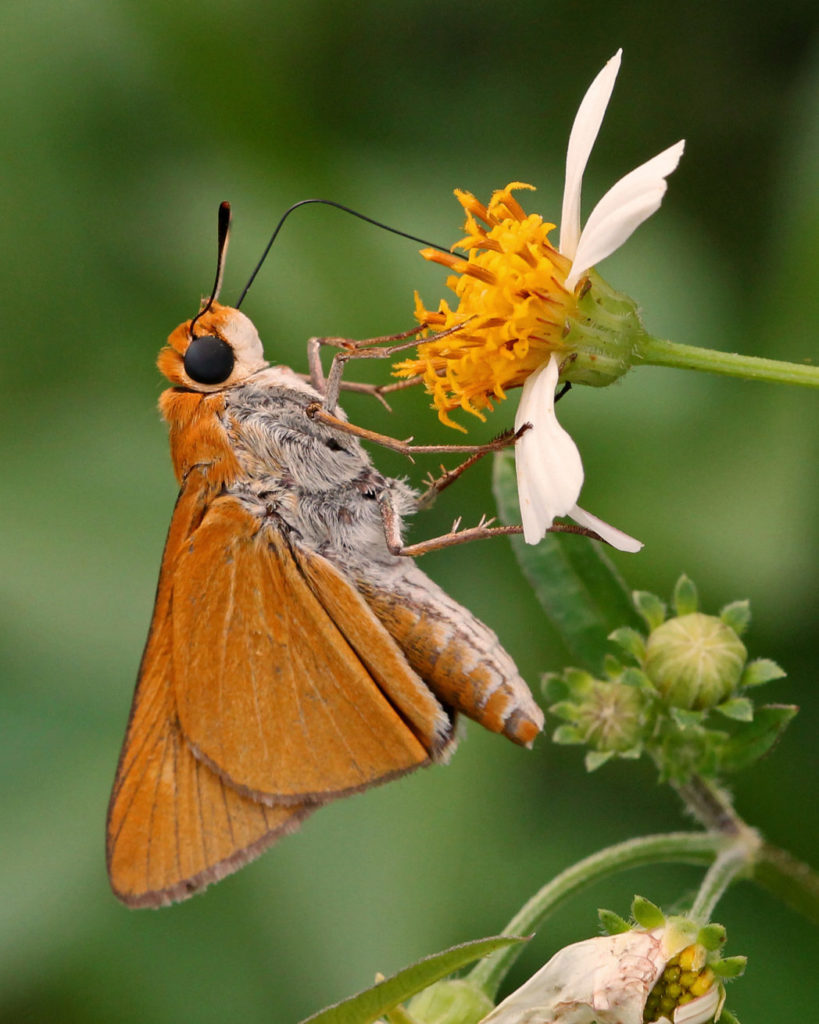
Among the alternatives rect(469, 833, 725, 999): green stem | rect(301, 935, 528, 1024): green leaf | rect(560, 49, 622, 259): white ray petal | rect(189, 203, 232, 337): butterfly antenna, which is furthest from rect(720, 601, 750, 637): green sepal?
rect(189, 203, 232, 337): butterfly antenna

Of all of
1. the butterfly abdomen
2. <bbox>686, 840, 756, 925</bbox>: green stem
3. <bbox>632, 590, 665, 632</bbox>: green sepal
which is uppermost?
the butterfly abdomen

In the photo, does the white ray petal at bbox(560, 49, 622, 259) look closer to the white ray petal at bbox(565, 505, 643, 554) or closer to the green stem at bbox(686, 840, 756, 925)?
the white ray petal at bbox(565, 505, 643, 554)

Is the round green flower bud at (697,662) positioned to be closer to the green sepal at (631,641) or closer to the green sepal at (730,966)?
the green sepal at (631,641)

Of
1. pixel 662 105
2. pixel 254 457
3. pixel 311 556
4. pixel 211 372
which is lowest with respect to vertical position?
pixel 311 556

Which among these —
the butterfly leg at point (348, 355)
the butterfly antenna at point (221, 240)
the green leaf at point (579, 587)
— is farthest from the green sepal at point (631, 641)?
the butterfly antenna at point (221, 240)

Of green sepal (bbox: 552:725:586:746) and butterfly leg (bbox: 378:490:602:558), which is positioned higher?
butterfly leg (bbox: 378:490:602:558)

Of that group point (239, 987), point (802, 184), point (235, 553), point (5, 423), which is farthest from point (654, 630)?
point (5, 423)

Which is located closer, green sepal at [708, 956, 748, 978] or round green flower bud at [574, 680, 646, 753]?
green sepal at [708, 956, 748, 978]

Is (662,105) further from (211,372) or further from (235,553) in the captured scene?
(235,553)
